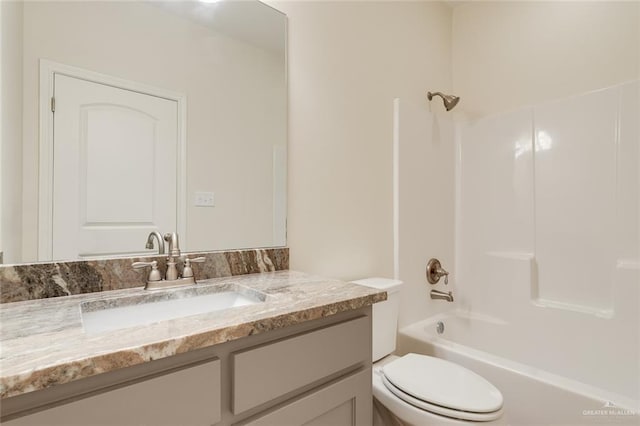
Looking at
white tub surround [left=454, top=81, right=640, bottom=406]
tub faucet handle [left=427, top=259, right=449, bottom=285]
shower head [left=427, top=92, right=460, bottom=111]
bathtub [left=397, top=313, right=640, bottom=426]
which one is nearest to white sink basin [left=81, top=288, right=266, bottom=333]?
bathtub [left=397, top=313, right=640, bottom=426]

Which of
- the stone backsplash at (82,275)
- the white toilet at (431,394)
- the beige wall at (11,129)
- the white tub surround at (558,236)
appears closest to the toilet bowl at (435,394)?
the white toilet at (431,394)

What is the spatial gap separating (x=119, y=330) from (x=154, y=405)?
0.50 feet

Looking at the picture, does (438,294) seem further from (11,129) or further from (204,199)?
(11,129)

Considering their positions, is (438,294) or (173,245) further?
(438,294)

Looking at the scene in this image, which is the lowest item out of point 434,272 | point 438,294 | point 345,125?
point 438,294

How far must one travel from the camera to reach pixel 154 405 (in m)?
0.56

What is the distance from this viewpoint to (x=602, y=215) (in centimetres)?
167

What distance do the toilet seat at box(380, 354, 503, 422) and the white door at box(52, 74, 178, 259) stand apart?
99 centimetres

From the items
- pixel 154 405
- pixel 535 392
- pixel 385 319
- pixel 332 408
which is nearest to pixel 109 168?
pixel 154 405

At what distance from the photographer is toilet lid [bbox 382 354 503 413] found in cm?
103

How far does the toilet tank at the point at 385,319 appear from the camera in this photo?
1.47 m

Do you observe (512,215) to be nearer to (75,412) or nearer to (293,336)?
(293,336)

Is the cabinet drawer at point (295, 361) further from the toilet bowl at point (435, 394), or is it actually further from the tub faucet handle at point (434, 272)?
the tub faucet handle at point (434, 272)

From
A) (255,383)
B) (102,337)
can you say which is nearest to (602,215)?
(255,383)
